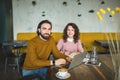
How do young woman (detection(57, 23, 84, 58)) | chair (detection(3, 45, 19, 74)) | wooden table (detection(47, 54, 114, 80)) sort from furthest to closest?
1. chair (detection(3, 45, 19, 74))
2. young woman (detection(57, 23, 84, 58))
3. wooden table (detection(47, 54, 114, 80))

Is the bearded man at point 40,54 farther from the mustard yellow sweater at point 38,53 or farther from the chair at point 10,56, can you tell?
the chair at point 10,56

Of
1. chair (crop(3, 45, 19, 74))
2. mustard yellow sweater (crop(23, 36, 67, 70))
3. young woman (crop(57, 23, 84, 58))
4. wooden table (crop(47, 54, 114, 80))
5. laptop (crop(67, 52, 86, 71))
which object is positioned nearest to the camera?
wooden table (crop(47, 54, 114, 80))

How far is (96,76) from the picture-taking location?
6.39ft

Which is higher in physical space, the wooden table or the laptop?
the laptop

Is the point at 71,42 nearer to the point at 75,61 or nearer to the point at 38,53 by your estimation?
the point at 38,53

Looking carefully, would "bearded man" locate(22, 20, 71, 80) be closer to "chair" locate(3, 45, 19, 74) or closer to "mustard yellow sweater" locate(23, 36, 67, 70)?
"mustard yellow sweater" locate(23, 36, 67, 70)

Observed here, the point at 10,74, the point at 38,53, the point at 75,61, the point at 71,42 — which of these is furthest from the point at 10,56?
the point at 75,61

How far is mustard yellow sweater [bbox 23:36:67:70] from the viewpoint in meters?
2.29

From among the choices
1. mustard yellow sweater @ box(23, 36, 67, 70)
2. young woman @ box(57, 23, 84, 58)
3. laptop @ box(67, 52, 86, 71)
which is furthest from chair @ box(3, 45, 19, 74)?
laptop @ box(67, 52, 86, 71)

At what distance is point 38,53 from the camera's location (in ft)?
8.14

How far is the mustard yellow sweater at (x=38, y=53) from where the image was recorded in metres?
2.29

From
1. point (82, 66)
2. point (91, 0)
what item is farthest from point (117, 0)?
point (82, 66)

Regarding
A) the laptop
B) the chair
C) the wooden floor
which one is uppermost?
the laptop

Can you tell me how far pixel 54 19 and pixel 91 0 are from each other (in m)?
1.29
